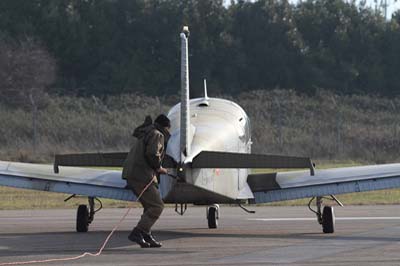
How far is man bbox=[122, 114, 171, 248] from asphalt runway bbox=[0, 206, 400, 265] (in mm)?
283

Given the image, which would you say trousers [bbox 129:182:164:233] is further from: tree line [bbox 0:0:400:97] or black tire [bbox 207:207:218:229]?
tree line [bbox 0:0:400:97]

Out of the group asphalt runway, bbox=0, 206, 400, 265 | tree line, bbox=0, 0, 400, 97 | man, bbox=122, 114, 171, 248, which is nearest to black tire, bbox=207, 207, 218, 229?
asphalt runway, bbox=0, 206, 400, 265

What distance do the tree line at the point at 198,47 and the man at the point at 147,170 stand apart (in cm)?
3789

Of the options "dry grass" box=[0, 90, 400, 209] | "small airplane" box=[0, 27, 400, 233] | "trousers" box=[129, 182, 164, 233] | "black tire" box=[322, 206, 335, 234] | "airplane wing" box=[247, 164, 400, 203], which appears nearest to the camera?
"trousers" box=[129, 182, 164, 233]

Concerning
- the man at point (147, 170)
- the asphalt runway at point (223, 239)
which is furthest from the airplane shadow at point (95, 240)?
the man at point (147, 170)

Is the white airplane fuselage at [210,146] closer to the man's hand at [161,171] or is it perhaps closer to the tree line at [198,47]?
the man's hand at [161,171]

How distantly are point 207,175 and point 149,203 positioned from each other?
1.42 m

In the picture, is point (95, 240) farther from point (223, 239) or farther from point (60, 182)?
point (223, 239)

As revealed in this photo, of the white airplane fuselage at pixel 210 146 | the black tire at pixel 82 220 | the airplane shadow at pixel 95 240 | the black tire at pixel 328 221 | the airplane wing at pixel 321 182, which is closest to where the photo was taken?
the airplane shadow at pixel 95 240

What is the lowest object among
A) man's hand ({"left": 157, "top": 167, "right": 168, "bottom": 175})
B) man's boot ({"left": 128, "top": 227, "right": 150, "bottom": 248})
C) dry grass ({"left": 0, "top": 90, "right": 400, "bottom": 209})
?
man's boot ({"left": 128, "top": 227, "right": 150, "bottom": 248})

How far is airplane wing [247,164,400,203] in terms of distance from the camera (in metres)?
18.2

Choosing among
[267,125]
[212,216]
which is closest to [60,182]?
[212,216]

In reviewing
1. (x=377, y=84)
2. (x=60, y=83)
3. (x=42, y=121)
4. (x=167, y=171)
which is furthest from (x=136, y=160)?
(x=377, y=84)

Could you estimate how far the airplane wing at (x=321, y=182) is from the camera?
1816 centimetres
